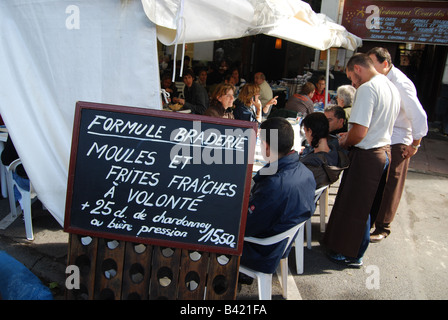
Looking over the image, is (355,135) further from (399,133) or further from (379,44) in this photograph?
(379,44)

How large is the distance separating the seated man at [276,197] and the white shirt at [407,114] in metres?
1.89

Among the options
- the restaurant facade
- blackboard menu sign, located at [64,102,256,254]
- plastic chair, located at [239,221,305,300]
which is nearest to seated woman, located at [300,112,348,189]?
plastic chair, located at [239,221,305,300]

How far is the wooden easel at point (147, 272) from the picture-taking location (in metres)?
2.25

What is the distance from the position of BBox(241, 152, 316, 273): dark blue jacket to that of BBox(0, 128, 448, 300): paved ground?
67 cm

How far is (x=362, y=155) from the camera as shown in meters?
3.50

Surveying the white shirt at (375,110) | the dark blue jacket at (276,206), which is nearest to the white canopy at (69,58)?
the dark blue jacket at (276,206)

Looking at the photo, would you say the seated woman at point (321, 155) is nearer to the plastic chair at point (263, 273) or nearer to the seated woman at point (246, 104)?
the plastic chair at point (263, 273)

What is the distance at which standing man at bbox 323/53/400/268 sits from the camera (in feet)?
10.9

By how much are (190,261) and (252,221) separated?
19.9 inches

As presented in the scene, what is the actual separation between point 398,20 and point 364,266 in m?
8.01

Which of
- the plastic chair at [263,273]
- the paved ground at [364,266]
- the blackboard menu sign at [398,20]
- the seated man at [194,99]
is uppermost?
the blackboard menu sign at [398,20]

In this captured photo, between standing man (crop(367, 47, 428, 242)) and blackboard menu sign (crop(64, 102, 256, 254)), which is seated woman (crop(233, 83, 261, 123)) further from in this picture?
blackboard menu sign (crop(64, 102, 256, 254))
